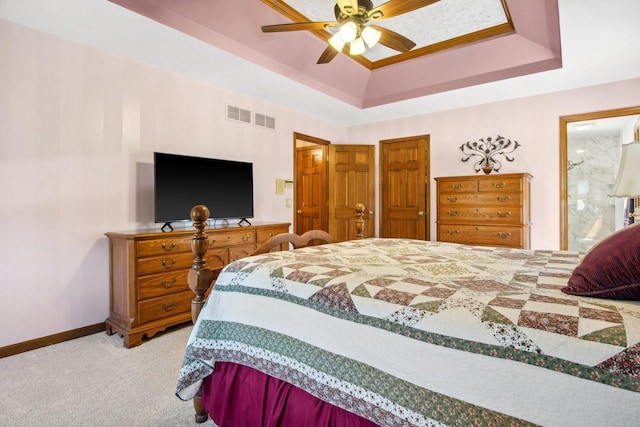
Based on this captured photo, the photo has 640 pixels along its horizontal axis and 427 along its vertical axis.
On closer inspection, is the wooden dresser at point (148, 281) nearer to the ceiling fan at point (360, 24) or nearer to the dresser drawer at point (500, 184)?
the ceiling fan at point (360, 24)

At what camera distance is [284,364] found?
1238 millimetres

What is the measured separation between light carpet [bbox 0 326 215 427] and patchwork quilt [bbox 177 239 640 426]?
481 millimetres

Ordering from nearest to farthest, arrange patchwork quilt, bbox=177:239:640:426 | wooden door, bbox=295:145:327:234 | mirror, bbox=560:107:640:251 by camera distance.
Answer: patchwork quilt, bbox=177:239:640:426 → mirror, bbox=560:107:640:251 → wooden door, bbox=295:145:327:234

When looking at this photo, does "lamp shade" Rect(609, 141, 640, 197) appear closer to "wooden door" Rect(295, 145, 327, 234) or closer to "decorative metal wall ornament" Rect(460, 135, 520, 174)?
"decorative metal wall ornament" Rect(460, 135, 520, 174)

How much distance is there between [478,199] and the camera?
3939 millimetres

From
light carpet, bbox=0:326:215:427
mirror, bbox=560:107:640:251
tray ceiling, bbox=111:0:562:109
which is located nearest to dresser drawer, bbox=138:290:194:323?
light carpet, bbox=0:326:215:427

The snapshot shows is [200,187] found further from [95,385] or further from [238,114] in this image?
[95,385]

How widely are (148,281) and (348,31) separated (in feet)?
8.43

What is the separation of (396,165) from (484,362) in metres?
4.68

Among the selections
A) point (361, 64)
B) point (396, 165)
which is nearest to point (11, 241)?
point (361, 64)

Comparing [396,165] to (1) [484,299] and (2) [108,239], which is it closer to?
(2) [108,239]

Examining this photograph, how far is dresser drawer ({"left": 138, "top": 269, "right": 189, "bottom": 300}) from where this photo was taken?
2686 mm

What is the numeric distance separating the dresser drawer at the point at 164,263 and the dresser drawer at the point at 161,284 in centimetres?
4

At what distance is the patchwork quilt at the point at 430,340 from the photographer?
0.75m
